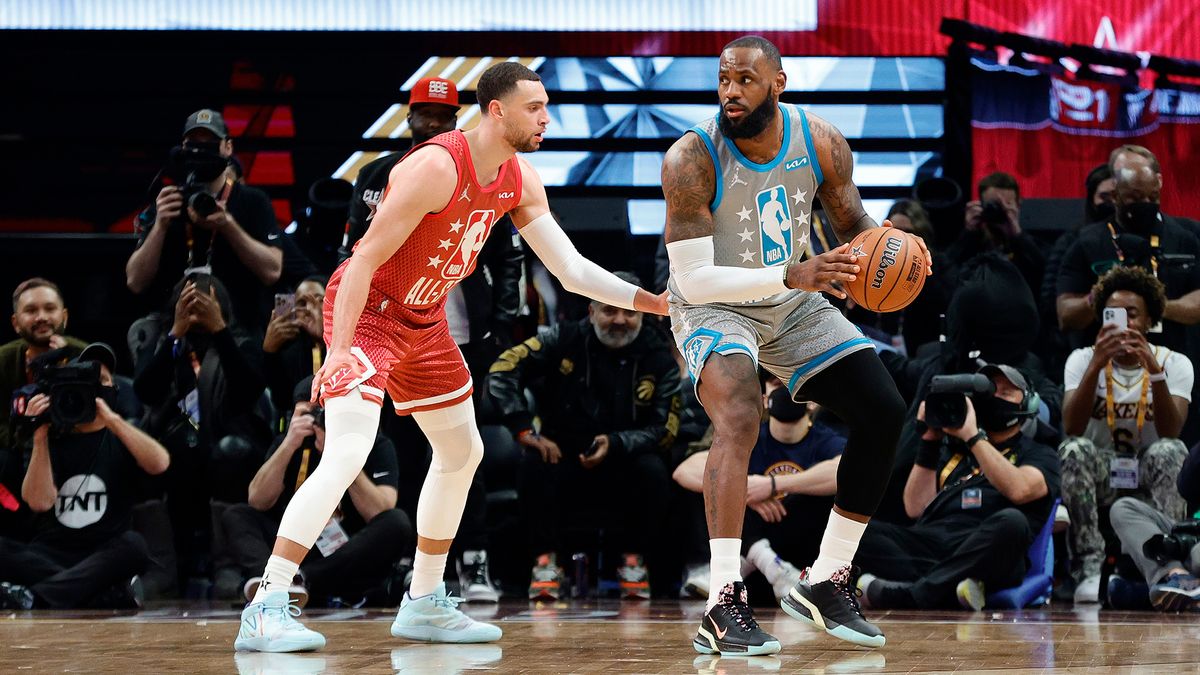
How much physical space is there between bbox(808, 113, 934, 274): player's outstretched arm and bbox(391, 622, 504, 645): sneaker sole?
1.76 m

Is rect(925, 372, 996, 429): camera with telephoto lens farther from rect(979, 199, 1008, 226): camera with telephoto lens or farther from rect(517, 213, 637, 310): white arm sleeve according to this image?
rect(517, 213, 637, 310): white arm sleeve

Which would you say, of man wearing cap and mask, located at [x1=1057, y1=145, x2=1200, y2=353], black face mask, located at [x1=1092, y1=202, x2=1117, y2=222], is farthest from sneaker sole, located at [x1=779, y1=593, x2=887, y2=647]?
black face mask, located at [x1=1092, y1=202, x2=1117, y2=222]

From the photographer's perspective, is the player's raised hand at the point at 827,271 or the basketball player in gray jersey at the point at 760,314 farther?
the basketball player in gray jersey at the point at 760,314

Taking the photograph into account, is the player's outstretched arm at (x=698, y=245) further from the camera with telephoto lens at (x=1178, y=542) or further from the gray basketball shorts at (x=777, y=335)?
the camera with telephoto lens at (x=1178, y=542)

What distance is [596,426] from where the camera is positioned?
301 inches

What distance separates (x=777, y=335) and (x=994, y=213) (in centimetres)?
329

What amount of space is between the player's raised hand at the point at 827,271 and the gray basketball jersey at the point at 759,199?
15.5 inches

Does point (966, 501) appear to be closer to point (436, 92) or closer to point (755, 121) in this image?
point (755, 121)

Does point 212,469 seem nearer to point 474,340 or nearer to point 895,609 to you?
point 474,340

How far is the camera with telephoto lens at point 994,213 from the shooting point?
7.72 m

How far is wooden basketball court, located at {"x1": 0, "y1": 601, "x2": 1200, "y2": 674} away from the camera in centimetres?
420

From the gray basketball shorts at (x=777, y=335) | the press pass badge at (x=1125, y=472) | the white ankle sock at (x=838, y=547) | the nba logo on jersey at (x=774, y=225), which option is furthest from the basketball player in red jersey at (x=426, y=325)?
the press pass badge at (x=1125, y=472)

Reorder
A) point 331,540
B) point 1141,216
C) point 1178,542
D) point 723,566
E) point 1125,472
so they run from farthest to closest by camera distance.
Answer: point 1141,216 → point 1125,472 → point 331,540 → point 1178,542 → point 723,566

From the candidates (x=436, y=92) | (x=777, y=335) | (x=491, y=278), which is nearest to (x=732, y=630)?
(x=777, y=335)
